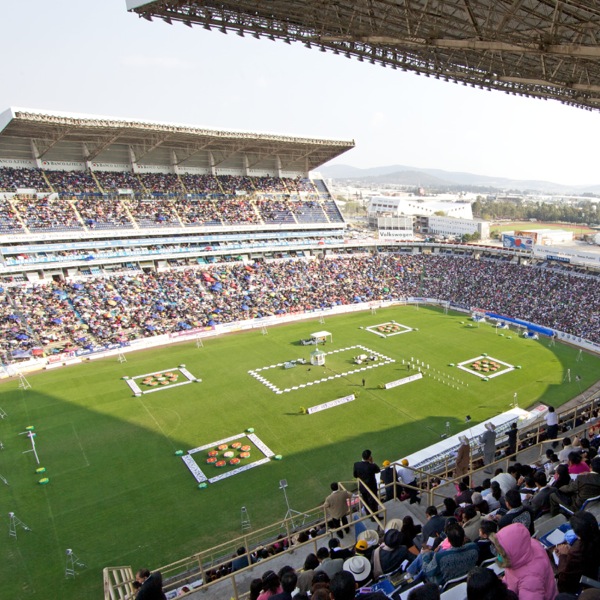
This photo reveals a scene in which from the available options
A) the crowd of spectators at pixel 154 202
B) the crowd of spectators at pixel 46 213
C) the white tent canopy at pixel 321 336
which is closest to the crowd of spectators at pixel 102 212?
the crowd of spectators at pixel 154 202

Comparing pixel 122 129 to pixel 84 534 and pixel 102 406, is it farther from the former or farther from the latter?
pixel 84 534

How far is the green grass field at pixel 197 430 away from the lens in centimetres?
1702

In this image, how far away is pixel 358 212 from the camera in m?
177

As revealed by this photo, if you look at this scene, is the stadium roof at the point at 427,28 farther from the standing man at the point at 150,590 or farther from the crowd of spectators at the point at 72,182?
the crowd of spectators at the point at 72,182

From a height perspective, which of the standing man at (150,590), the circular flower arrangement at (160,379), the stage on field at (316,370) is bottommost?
the circular flower arrangement at (160,379)

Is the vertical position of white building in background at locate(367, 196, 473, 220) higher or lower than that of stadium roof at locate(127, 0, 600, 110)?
lower

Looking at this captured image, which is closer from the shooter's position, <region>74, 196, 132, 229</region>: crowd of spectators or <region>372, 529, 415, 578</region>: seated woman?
<region>372, 529, 415, 578</region>: seated woman

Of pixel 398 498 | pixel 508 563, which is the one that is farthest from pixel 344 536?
pixel 508 563

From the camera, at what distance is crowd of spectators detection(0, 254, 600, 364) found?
41.1 metres

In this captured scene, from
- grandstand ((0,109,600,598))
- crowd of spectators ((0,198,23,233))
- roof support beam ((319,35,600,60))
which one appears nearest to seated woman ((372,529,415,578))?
roof support beam ((319,35,600,60))

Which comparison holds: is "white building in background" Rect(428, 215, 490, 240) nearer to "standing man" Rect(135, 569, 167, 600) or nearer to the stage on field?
the stage on field

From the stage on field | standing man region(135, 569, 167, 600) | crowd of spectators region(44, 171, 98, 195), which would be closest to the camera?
standing man region(135, 569, 167, 600)

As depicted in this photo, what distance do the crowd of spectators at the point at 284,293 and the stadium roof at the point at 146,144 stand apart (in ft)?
49.2

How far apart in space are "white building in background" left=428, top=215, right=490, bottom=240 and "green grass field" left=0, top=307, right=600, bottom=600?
6887cm
